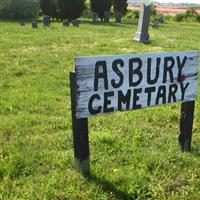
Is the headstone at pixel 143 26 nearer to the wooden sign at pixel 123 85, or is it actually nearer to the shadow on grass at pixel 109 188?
the wooden sign at pixel 123 85

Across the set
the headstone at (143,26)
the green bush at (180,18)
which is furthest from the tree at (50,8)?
the headstone at (143,26)

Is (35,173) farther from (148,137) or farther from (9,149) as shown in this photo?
(148,137)

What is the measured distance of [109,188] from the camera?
12.0 feet

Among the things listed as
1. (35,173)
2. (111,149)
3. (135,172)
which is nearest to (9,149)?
(35,173)

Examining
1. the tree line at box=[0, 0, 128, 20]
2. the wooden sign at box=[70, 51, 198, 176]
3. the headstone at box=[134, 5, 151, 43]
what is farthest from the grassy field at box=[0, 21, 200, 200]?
the tree line at box=[0, 0, 128, 20]

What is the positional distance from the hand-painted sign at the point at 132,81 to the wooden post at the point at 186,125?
14 cm

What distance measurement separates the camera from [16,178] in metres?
3.78

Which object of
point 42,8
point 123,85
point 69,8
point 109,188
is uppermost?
point 123,85

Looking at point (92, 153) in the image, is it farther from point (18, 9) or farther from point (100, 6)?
point (100, 6)

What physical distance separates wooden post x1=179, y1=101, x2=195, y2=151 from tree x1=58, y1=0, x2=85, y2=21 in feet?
75.7

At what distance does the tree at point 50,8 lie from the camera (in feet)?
90.7

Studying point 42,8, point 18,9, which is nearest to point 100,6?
point 42,8

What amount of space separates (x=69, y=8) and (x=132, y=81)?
23648mm

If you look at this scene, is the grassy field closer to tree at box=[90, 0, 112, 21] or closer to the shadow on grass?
the shadow on grass
